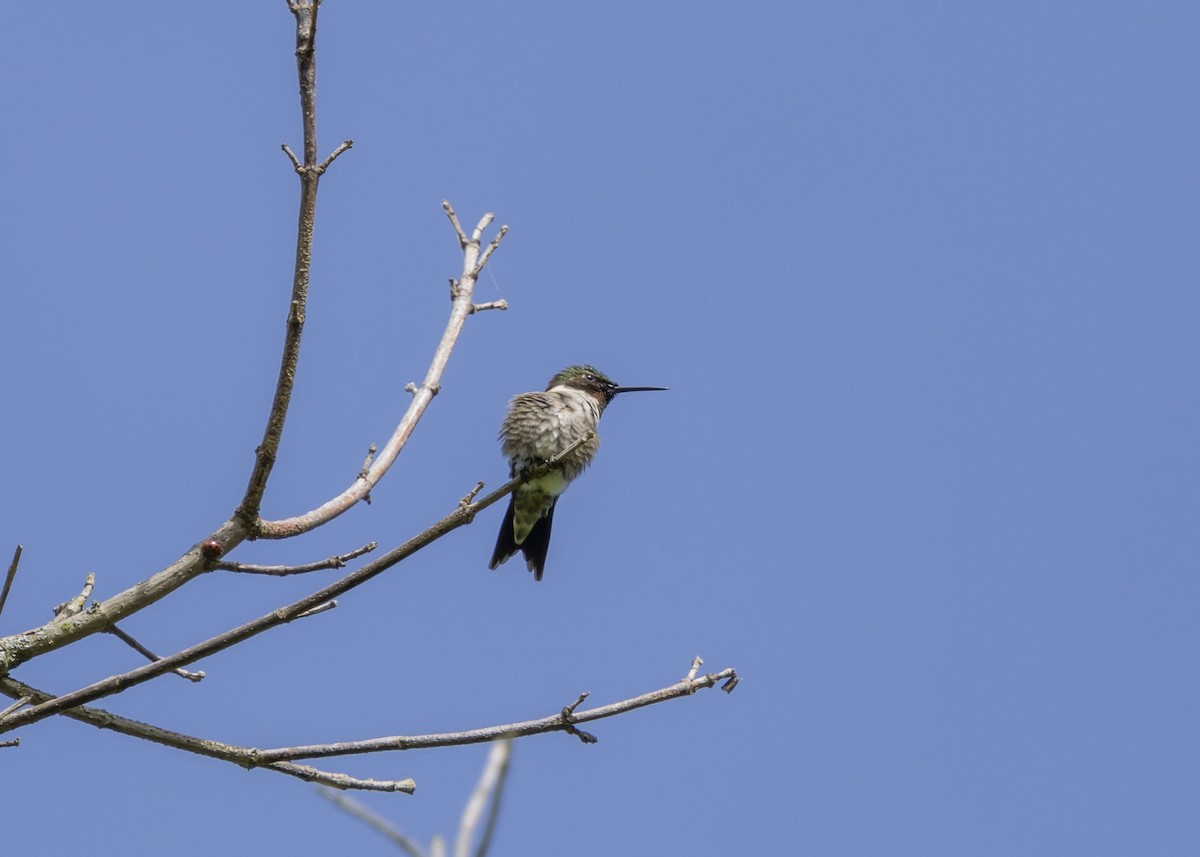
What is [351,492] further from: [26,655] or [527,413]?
[527,413]

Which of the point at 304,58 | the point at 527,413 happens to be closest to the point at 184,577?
the point at 304,58

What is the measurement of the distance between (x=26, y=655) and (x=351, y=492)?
0.89 metres

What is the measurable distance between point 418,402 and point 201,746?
1.29 meters

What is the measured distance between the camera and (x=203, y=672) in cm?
362

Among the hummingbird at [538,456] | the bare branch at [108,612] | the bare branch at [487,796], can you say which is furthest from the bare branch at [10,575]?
the hummingbird at [538,456]

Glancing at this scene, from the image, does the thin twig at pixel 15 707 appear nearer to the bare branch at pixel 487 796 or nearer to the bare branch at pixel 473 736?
the bare branch at pixel 473 736

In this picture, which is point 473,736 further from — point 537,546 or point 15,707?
point 537,546

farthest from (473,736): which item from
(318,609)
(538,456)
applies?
(538,456)

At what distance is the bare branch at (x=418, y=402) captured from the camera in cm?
327

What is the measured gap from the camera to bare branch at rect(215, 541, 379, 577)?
10.0 feet

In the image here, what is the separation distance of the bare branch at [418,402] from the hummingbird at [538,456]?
8.91 ft

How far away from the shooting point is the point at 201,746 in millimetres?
3191

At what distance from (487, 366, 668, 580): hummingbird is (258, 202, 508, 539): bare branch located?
2.72 m

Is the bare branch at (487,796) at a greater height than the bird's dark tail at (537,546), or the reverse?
the bird's dark tail at (537,546)
